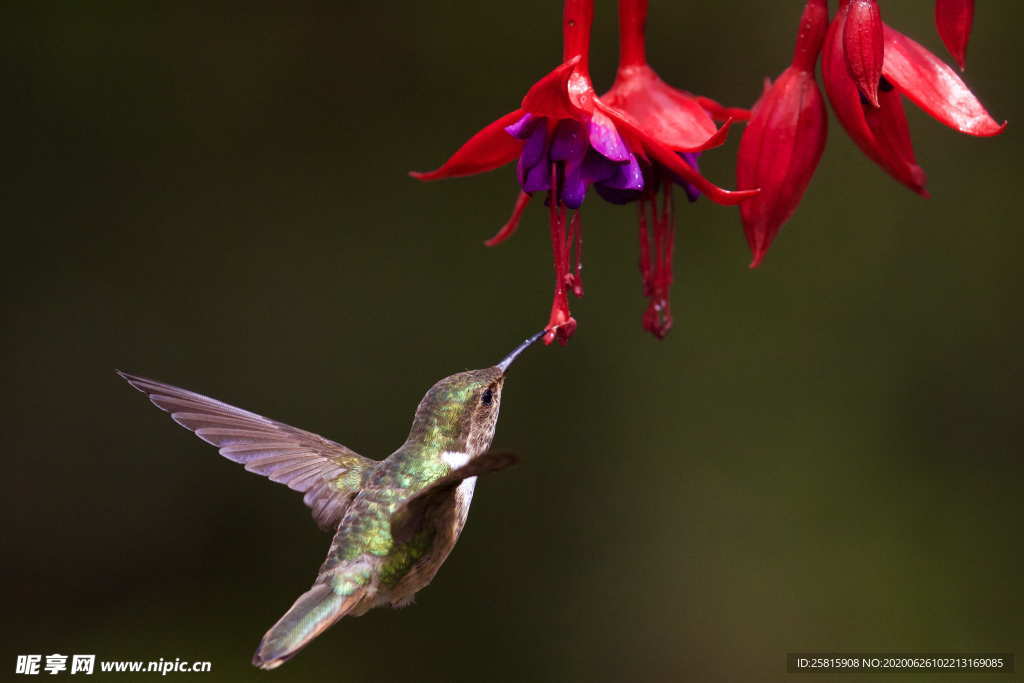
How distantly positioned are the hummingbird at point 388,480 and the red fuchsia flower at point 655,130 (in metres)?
0.17

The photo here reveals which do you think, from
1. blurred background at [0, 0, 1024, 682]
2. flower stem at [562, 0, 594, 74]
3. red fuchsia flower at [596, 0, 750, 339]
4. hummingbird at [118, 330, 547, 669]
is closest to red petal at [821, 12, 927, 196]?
red fuchsia flower at [596, 0, 750, 339]

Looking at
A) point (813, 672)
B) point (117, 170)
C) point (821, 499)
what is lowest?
point (813, 672)

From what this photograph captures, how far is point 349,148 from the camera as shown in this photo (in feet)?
8.89

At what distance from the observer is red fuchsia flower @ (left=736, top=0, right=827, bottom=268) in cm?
99

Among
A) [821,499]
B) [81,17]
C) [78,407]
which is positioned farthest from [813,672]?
[81,17]

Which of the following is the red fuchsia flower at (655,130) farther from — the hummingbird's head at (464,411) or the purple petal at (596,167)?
the hummingbird's head at (464,411)

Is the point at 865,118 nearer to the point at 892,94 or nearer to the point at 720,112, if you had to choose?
the point at 892,94

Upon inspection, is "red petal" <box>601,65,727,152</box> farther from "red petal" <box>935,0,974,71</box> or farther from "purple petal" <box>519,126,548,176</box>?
"red petal" <box>935,0,974,71</box>

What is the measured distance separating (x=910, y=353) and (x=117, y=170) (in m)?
1.79

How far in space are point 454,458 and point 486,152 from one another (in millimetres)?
403

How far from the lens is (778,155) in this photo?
99 centimetres

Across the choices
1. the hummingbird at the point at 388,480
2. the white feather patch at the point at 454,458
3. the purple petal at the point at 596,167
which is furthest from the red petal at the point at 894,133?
the white feather patch at the point at 454,458

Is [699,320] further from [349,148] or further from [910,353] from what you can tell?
[349,148]

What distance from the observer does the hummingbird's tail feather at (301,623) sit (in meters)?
1.16
